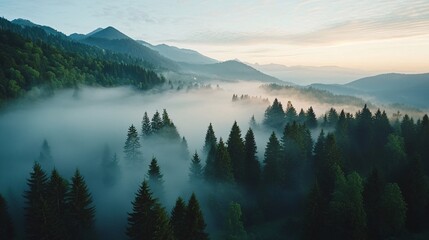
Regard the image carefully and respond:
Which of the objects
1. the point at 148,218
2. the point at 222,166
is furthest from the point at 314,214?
the point at 148,218

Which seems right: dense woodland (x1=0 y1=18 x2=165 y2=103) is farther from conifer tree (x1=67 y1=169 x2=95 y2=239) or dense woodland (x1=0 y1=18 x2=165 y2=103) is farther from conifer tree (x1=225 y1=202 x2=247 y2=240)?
conifer tree (x1=225 y1=202 x2=247 y2=240)

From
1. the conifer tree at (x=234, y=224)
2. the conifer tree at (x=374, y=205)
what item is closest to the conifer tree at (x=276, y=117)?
the conifer tree at (x=374, y=205)

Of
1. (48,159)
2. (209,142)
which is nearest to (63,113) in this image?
(48,159)

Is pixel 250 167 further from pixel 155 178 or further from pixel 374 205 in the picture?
pixel 374 205

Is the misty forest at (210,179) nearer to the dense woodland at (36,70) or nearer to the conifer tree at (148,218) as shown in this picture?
the conifer tree at (148,218)

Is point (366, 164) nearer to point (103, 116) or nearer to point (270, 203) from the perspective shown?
point (270, 203)

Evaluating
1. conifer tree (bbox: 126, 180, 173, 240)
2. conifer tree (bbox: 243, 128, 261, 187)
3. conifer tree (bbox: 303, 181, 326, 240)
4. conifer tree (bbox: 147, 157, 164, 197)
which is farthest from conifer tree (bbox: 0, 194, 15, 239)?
conifer tree (bbox: 303, 181, 326, 240)
